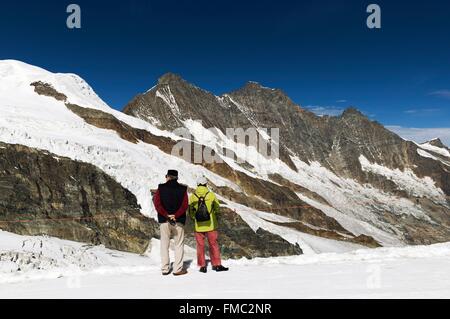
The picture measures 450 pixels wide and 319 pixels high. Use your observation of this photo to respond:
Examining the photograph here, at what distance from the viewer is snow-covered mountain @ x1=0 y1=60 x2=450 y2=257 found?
34500mm

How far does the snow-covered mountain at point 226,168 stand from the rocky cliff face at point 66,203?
146mm

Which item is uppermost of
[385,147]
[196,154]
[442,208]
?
[385,147]

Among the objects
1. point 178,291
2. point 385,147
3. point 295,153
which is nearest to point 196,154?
point 178,291

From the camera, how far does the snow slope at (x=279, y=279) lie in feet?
23.3

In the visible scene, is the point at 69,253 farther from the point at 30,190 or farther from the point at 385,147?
the point at 385,147

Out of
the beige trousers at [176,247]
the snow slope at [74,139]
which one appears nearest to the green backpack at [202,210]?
the beige trousers at [176,247]

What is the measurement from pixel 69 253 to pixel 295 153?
13030cm

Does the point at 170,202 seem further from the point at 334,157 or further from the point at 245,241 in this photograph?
the point at 334,157

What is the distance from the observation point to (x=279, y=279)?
8438 mm

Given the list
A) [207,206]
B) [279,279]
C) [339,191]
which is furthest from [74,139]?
[339,191]

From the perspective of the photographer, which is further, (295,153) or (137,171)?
(295,153)

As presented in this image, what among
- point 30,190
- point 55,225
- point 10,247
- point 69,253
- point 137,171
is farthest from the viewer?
point 137,171

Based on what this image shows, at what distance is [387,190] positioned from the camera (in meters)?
152

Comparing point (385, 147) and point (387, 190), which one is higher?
point (385, 147)
